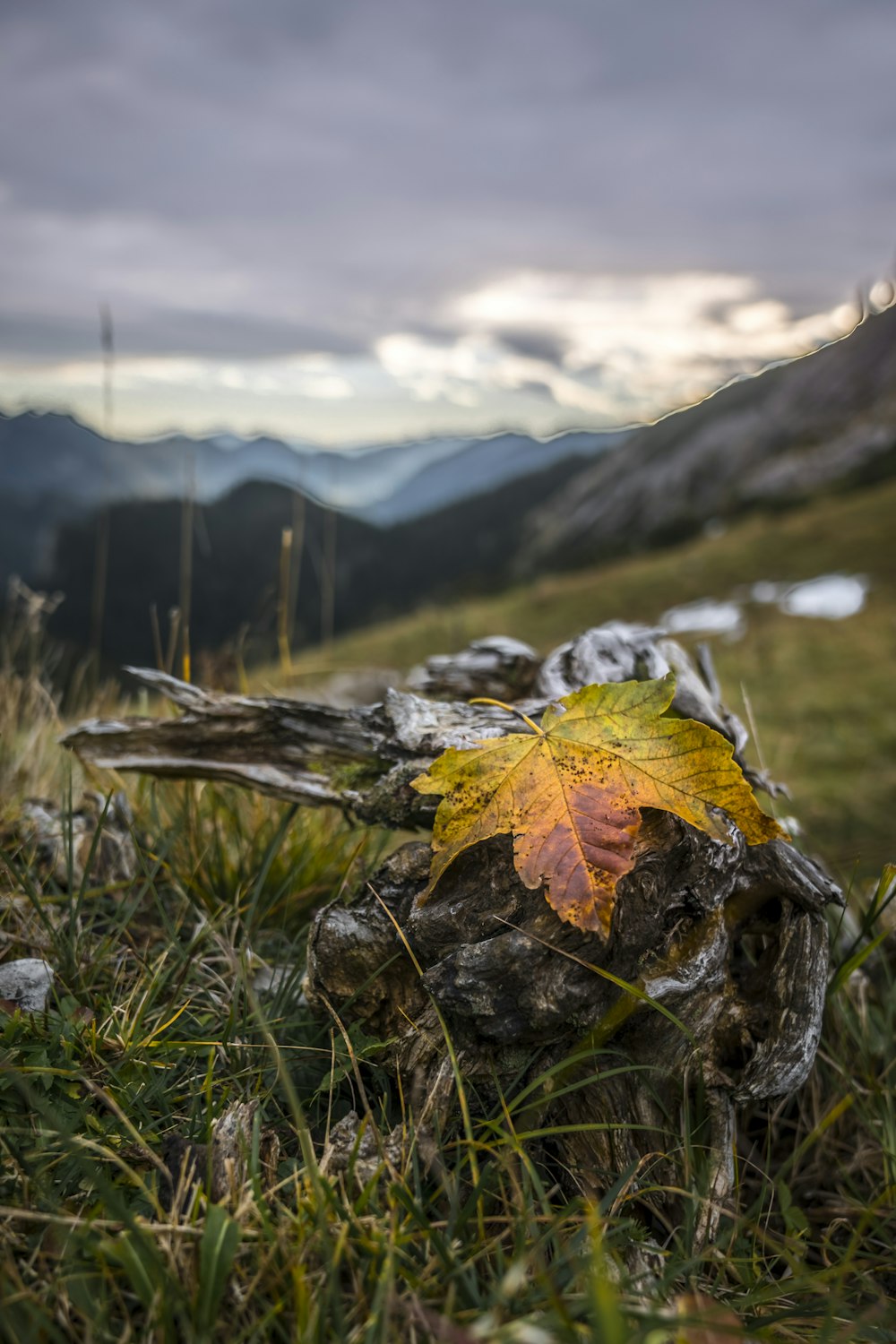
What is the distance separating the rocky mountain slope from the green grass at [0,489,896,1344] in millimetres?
44265

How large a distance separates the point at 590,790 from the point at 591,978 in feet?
1.24

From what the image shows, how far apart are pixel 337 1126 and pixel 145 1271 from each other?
396 millimetres

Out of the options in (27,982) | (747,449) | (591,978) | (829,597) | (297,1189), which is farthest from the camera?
(747,449)

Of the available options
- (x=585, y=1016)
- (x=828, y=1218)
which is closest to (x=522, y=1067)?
(x=585, y=1016)

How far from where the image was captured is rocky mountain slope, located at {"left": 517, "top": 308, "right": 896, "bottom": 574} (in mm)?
50125

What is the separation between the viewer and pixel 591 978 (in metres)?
1.49

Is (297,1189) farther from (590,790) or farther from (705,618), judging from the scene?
(705,618)

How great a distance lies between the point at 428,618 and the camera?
86.3 ft

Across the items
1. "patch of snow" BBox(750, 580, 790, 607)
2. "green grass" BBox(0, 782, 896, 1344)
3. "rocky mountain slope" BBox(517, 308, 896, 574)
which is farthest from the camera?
"rocky mountain slope" BBox(517, 308, 896, 574)

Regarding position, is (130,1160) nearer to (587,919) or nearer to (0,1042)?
(0,1042)

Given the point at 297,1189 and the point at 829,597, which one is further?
the point at 829,597

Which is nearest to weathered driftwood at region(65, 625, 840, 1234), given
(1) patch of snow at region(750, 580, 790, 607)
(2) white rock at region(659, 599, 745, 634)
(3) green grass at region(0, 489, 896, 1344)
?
(3) green grass at region(0, 489, 896, 1344)

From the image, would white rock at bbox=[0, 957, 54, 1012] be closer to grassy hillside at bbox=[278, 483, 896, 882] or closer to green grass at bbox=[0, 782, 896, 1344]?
green grass at bbox=[0, 782, 896, 1344]

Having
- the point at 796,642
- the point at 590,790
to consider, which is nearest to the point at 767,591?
the point at 796,642
